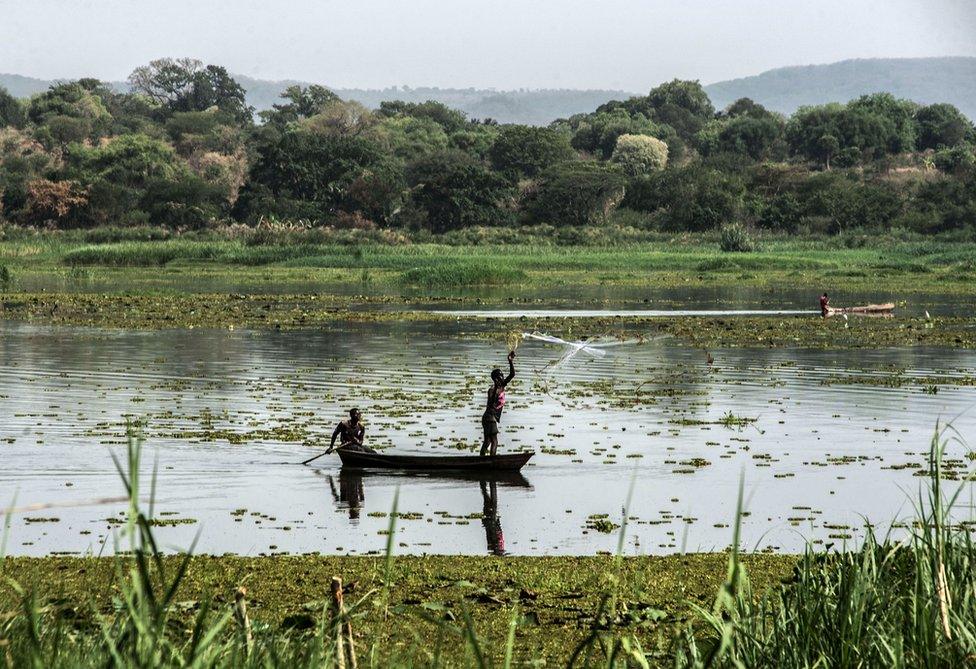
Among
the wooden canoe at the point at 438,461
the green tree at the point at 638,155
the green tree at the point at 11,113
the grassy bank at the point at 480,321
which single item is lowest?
the grassy bank at the point at 480,321

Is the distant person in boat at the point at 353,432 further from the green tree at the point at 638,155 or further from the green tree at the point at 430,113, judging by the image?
A: the green tree at the point at 430,113

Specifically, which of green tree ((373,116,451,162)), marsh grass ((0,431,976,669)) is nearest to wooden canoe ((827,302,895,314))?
marsh grass ((0,431,976,669))

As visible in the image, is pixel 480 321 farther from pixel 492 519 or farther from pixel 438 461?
pixel 492 519

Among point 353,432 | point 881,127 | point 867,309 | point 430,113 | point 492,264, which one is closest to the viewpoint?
point 353,432

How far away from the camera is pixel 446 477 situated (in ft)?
66.0

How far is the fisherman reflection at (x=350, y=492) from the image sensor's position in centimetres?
1814

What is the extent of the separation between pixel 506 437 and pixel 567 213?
298 feet

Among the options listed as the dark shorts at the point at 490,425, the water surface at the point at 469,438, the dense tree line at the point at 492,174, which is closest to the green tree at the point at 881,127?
the dense tree line at the point at 492,174

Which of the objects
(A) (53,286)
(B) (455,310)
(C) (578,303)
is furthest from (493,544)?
(A) (53,286)

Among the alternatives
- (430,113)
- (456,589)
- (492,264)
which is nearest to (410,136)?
(430,113)

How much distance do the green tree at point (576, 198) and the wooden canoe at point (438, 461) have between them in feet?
307

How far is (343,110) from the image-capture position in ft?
537

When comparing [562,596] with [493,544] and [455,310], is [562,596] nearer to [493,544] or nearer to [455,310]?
[493,544]

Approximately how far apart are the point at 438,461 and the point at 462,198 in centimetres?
8827
